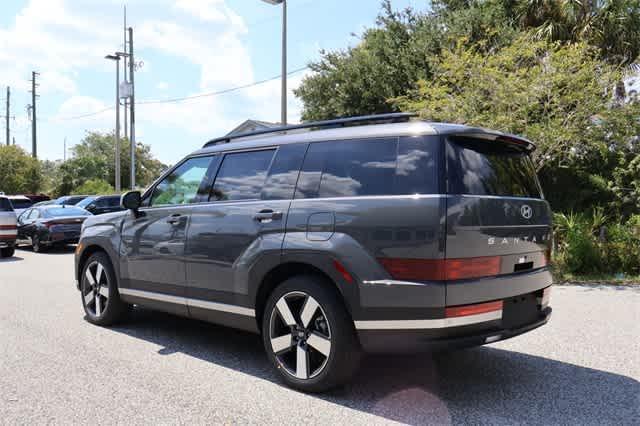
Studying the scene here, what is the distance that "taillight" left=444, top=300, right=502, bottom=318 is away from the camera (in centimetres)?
347

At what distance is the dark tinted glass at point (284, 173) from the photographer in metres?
4.34

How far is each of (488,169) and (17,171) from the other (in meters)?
48.4

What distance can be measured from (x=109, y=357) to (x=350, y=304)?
8.19ft

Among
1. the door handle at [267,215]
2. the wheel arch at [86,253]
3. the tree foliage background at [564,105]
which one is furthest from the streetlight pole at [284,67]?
the door handle at [267,215]

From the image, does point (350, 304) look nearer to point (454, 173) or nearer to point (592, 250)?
point (454, 173)

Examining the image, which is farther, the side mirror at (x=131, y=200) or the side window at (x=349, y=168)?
the side mirror at (x=131, y=200)

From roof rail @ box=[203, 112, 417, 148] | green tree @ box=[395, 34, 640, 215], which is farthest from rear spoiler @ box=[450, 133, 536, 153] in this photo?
green tree @ box=[395, 34, 640, 215]

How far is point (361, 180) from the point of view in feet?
12.8

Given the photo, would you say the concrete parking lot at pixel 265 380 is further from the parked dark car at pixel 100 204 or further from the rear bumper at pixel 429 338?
the parked dark car at pixel 100 204

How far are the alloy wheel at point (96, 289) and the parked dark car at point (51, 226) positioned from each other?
421 inches

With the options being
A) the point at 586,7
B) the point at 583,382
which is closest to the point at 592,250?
the point at 583,382

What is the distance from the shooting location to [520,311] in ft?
13.0

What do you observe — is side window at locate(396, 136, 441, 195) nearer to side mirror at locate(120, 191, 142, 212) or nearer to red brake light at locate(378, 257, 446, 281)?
red brake light at locate(378, 257, 446, 281)

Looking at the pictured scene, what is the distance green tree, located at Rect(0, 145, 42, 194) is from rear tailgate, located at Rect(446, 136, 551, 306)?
157ft
